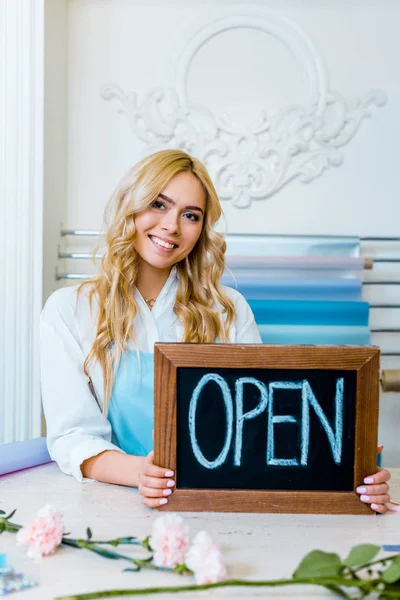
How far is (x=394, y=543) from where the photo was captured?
988 millimetres

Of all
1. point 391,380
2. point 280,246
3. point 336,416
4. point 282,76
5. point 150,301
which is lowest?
point 391,380

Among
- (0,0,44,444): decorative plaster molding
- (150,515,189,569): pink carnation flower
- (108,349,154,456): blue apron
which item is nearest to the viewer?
(150,515,189,569): pink carnation flower

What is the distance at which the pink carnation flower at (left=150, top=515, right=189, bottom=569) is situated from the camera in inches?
32.0

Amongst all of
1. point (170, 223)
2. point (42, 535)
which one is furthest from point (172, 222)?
point (42, 535)

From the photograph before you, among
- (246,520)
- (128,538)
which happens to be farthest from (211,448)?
(128,538)

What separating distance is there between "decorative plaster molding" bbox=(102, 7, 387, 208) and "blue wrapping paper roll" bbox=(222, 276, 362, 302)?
337 mm

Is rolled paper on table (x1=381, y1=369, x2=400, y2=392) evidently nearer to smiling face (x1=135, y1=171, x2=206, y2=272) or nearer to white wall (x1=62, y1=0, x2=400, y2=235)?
white wall (x1=62, y1=0, x2=400, y2=235)

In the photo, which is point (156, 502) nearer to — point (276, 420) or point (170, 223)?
point (276, 420)

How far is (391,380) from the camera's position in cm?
240

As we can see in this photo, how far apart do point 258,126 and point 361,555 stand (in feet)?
7.03

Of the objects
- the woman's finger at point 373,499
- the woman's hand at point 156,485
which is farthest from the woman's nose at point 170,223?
the woman's finger at point 373,499

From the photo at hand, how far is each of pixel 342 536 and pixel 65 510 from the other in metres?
0.44

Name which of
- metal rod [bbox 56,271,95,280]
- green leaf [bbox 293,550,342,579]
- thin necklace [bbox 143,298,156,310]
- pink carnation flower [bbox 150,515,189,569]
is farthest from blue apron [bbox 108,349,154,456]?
metal rod [bbox 56,271,95,280]

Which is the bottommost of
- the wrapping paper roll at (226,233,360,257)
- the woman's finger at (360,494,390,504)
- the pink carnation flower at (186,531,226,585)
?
the woman's finger at (360,494,390,504)
